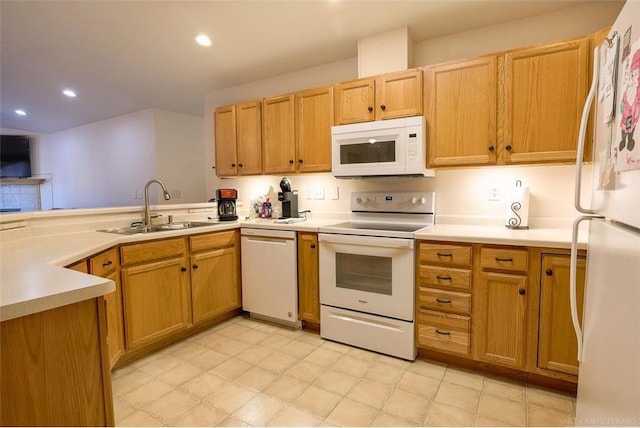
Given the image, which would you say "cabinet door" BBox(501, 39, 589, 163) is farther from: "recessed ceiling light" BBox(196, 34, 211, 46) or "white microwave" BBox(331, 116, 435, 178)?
"recessed ceiling light" BBox(196, 34, 211, 46)

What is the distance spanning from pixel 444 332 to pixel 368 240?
0.76m

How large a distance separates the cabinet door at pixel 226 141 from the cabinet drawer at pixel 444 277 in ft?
7.05

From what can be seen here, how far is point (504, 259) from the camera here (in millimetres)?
1847

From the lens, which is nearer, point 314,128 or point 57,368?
point 57,368

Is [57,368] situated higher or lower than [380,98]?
lower

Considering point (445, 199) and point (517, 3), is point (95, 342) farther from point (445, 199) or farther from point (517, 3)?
point (517, 3)

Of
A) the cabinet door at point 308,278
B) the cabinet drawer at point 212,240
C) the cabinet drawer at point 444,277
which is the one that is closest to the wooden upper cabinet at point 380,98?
the cabinet door at point 308,278

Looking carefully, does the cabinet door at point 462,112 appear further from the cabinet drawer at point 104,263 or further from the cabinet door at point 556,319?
the cabinet drawer at point 104,263

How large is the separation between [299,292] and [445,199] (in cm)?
140

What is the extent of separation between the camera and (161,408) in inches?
67.2

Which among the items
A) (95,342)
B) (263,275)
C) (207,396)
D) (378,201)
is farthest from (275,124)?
(95,342)

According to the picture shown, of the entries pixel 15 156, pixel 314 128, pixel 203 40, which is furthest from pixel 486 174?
pixel 15 156

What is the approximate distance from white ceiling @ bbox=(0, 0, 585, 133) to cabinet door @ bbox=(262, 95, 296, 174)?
42 centimetres

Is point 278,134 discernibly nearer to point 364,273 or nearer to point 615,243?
point 364,273
